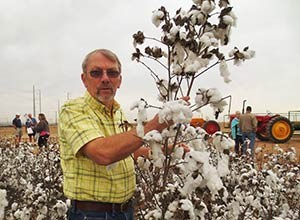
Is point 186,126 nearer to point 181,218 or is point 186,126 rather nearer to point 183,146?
point 183,146

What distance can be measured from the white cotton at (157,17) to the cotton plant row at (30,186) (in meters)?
1.44

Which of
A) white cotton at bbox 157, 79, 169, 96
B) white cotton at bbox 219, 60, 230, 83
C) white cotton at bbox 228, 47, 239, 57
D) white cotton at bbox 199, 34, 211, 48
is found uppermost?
white cotton at bbox 199, 34, 211, 48

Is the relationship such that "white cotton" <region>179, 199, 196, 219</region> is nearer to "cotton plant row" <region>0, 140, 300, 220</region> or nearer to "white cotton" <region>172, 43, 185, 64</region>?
"cotton plant row" <region>0, 140, 300, 220</region>

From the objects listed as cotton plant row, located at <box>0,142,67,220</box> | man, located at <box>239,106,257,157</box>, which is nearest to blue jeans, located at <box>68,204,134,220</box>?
cotton plant row, located at <box>0,142,67,220</box>

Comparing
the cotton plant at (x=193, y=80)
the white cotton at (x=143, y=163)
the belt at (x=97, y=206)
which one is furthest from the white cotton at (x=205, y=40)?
the belt at (x=97, y=206)

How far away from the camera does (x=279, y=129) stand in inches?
783

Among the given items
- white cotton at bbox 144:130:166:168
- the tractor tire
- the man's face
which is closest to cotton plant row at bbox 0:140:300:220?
white cotton at bbox 144:130:166:168

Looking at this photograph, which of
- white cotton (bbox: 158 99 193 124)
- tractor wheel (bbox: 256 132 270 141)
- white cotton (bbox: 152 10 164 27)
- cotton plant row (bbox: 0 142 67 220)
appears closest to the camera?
white cotton (bbox: 158 99 193 124)

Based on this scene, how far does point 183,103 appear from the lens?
1.95 meters

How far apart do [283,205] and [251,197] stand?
3.12ft

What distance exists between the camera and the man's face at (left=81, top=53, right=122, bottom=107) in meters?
2.57

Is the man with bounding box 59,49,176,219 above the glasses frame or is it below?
below

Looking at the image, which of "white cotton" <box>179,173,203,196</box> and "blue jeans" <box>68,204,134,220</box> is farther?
"blue jeans" <box>68,204,134,220</box>

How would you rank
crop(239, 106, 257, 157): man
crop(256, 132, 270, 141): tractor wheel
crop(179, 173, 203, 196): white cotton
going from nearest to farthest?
crop(179, 173, 203, 196): white cotton, crop(239, 106, 257, 157): man, crop(256, 132, 270, 141): tractor wheel
